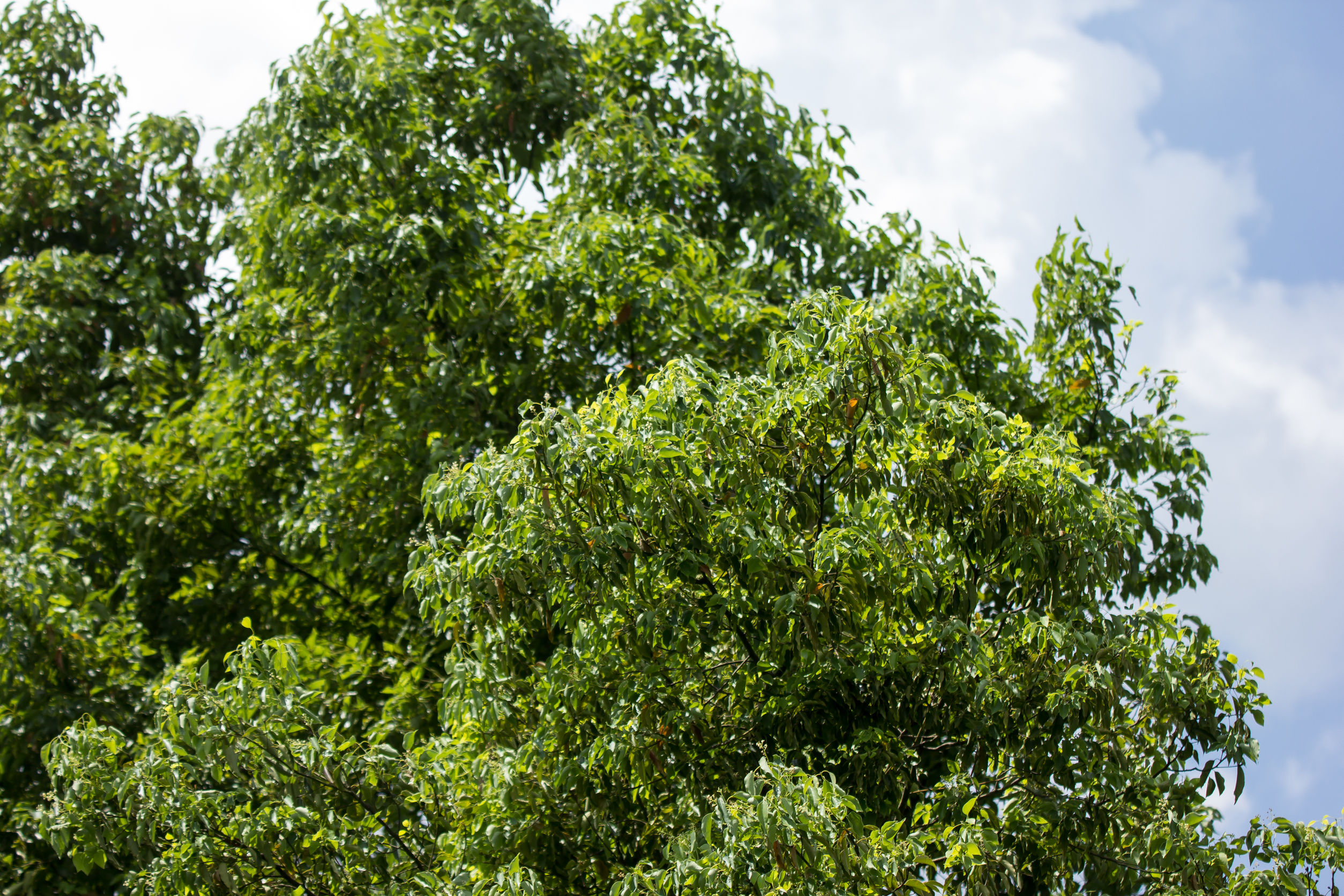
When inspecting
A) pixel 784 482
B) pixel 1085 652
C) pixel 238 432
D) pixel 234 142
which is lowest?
pixel 1085 652

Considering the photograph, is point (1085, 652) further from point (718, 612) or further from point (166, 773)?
point (166, 773)

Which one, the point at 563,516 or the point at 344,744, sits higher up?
the point at 563,516

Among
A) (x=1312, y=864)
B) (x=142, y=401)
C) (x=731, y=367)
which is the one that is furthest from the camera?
(x=142, y=401)

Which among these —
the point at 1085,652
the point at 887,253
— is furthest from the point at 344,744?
the point at 887,253

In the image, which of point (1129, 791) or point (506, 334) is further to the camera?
point (506, 334)

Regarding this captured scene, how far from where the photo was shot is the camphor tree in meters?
5.95

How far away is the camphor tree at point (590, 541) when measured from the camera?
595cm

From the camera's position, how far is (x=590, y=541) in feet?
19.2

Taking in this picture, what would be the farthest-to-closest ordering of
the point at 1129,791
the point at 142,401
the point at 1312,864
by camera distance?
the point at 142,401 → the point at 1129,791 → the point at 1312,864

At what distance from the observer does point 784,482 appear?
647 centimetres

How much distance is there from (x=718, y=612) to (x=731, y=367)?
3.48m

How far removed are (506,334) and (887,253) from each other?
3.25 metres

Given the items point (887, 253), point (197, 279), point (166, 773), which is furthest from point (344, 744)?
point (197, 279)

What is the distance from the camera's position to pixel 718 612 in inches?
237
